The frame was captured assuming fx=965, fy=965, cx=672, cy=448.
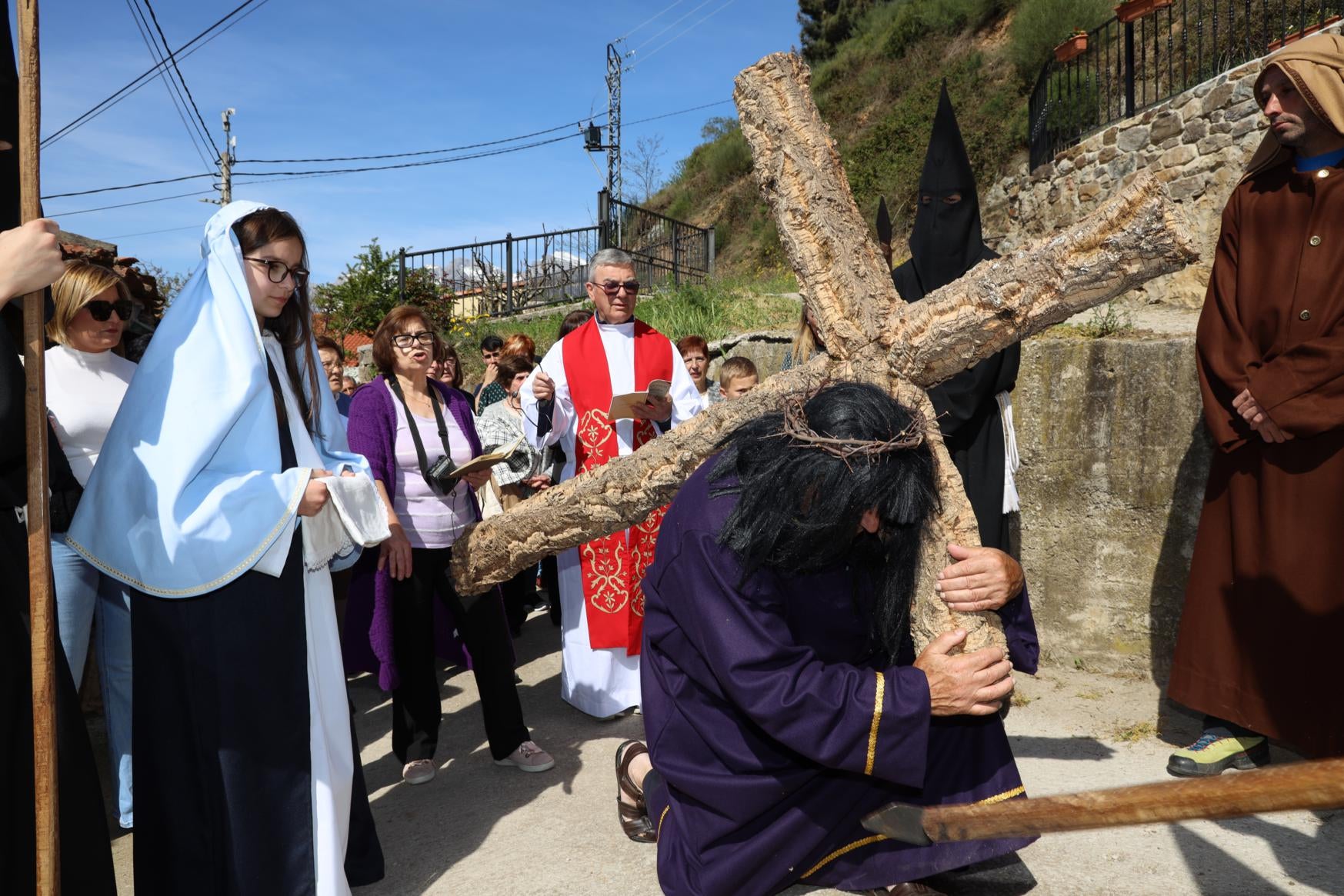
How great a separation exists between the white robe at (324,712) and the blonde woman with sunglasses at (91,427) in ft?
3.70

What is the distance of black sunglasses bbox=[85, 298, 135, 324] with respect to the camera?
363cm

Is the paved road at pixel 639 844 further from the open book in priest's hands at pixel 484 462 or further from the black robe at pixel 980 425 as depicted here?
the open book in priest's hands at pixel 484 462

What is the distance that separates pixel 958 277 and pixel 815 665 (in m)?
2.13

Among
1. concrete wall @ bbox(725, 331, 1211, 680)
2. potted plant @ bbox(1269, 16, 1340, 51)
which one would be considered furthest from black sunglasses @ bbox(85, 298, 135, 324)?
potted plant @ bbox(1269, 16, 1340, 51)

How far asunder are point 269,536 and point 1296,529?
3371 mm

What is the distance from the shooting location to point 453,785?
3.82 meters

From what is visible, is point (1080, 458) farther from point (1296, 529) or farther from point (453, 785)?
point (453, 785)

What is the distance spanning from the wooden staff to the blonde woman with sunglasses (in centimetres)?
308

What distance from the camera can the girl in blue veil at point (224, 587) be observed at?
8.14ft

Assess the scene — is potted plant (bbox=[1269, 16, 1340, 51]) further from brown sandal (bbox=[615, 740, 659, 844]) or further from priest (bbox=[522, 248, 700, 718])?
brown sandal (bbox=[615, 740, 659, 844])

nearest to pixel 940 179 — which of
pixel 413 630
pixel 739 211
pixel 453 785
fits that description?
pixel 413 630

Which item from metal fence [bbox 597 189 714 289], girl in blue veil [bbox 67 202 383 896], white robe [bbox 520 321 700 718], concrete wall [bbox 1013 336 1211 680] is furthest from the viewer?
metal fence [bbox 597 189 714 289]

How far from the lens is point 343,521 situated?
2.71 m

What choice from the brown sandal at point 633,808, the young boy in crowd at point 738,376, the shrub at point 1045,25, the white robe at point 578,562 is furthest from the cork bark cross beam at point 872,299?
→ the shrub at point 1045,25
